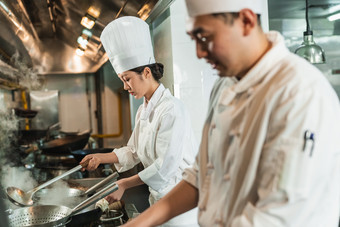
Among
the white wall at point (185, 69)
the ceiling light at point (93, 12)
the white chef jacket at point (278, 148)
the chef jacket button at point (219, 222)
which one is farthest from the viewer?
the ceiling light at point (93, 12)

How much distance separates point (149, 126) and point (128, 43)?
20.4 inches

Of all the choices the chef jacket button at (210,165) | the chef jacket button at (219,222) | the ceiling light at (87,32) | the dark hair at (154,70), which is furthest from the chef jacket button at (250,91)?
the ceiling light at (87,32)

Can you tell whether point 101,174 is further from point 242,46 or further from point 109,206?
point 242,46

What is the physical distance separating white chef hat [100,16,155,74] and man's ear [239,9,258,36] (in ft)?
4.15

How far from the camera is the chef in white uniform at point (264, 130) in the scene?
0.76 meters

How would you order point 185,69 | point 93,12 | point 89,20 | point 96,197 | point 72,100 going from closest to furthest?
point 96,197 < point 185,69 < point 93,12 < point 89,20 < point 72,100

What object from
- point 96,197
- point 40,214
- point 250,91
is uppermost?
point 250,91

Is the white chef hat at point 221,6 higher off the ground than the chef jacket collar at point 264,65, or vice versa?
the white chef hat at point 221,6

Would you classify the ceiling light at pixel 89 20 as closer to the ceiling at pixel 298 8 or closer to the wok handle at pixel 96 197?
the ceiling at pixel 298 8

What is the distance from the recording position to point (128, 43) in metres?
2.13

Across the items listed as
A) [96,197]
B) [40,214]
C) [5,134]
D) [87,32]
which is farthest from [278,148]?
[5,134]

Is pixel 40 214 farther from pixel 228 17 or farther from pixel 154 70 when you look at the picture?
pixel 228 17

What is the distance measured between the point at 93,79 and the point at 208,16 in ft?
23.1

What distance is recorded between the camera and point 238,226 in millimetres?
825
